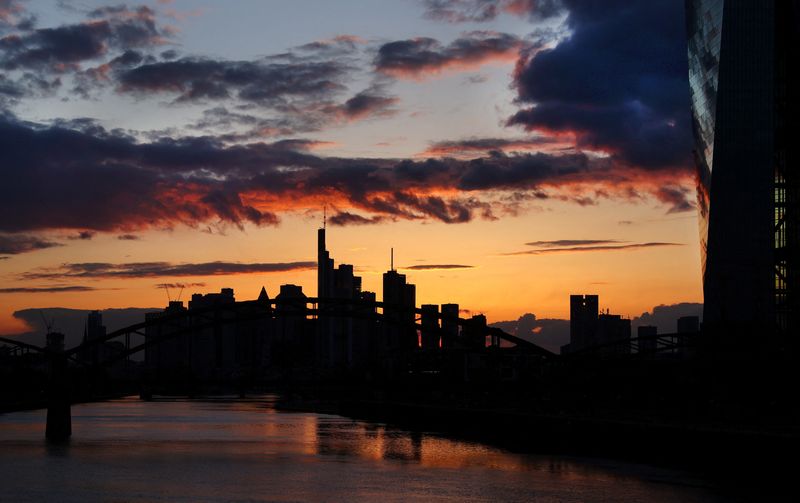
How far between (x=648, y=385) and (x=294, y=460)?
58.7 meters

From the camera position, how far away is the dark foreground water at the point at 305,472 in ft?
218

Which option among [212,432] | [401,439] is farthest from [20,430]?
[401,439]

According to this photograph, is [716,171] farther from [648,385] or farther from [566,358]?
[566,358]

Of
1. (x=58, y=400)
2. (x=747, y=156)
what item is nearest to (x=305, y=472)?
(x=58, y=400)

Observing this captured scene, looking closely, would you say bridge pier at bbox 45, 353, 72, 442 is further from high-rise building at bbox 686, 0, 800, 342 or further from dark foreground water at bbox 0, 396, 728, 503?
high-rise building at bbox 686, 0, 800, 342

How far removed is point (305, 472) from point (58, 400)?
109ft

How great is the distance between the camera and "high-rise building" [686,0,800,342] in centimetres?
16475

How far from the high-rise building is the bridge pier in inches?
3435

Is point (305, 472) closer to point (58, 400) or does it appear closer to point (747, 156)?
point (58, 400)

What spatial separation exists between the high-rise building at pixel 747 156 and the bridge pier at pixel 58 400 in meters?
87.3

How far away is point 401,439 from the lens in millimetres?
120625

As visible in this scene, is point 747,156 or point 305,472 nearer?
point 305,472

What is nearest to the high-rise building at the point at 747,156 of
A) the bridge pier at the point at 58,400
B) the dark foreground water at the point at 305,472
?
the dark foreground water at the point at 305,472

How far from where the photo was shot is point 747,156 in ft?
565
